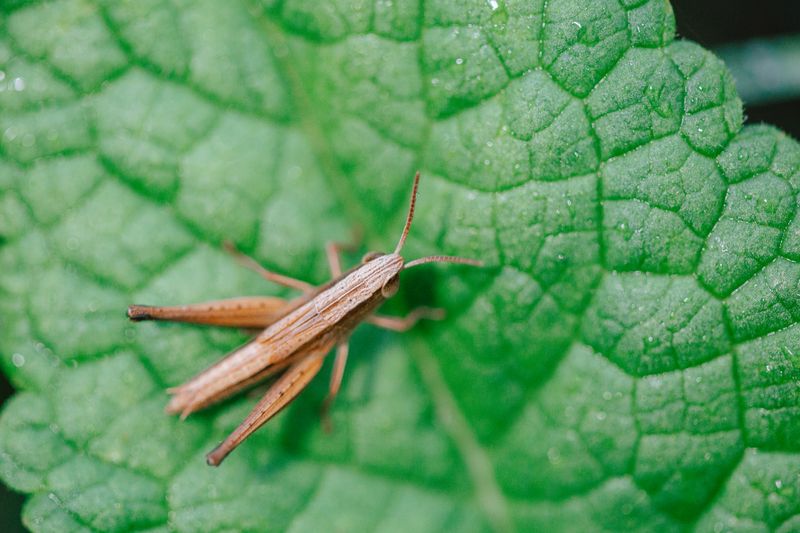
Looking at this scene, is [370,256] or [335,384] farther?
[335,384]

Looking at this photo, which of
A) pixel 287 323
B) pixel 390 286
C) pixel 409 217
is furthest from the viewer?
pixel 287 323

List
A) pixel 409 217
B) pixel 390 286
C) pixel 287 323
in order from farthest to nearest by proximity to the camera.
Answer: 1. pixel 287 323
2. pixel 390 286
3. pixel 409 217

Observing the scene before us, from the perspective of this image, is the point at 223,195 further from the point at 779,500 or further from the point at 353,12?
the point at 779,500

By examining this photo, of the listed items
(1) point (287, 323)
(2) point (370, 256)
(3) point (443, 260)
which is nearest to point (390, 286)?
(2) point (370, 256)

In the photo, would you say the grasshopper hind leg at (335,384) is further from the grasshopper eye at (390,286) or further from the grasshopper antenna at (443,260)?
the grasshopper antenna at (443,260)

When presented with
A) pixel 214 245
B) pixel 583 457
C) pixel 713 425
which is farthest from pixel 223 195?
pixel 713 425

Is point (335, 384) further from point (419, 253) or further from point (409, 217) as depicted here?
point (409, 217)

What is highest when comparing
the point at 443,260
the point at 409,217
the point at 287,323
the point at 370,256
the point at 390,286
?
the point at 409,217

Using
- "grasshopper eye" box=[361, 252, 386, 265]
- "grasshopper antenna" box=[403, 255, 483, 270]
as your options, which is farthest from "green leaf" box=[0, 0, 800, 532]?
"grasshopper eye" box=[361, 252, 386, 265]
